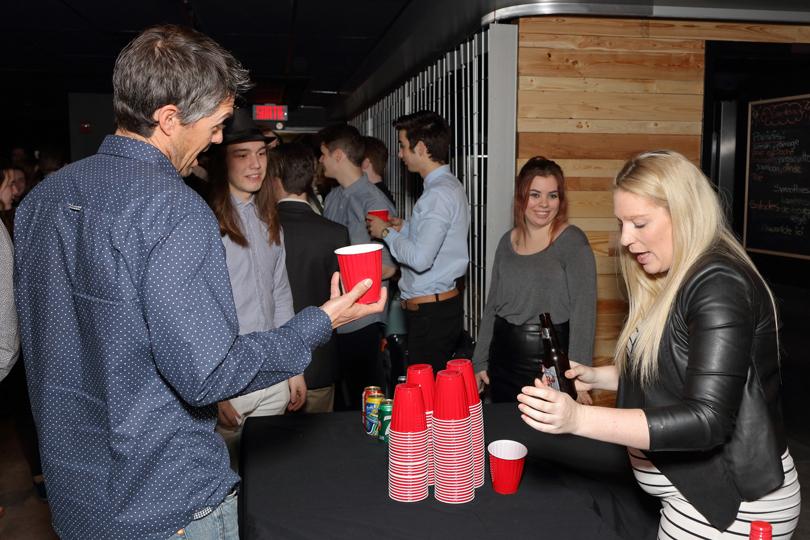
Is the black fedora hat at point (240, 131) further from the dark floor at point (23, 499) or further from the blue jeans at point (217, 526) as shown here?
the dark floor at point (23, 499)

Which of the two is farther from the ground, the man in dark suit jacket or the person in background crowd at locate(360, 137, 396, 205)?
the person in background crowd at locate(360, 137, 396, 205)

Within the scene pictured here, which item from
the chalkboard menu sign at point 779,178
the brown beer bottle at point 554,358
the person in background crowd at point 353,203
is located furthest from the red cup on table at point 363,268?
the chalkboard menu sign at point 779,178

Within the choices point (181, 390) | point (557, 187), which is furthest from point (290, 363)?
point (557, 187)

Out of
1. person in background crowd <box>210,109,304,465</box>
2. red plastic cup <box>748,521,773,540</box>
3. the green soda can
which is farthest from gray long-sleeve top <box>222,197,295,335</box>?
red plastic cup <box>748,521,773,540</box>

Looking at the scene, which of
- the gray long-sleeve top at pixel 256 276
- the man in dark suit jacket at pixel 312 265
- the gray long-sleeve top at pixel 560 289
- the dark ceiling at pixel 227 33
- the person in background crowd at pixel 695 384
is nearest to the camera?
the person in background crowd at pixel 695 384

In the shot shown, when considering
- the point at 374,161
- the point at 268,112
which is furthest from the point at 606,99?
the point at 268,112

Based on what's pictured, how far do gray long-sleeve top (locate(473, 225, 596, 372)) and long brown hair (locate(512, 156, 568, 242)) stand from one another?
7 cm

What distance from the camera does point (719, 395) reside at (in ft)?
4.34

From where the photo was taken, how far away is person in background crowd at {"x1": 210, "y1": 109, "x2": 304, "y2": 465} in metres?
2.40

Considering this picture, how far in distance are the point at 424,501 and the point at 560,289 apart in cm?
156

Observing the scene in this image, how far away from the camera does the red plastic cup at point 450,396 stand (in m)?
1.52

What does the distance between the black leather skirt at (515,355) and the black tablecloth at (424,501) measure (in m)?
0.88

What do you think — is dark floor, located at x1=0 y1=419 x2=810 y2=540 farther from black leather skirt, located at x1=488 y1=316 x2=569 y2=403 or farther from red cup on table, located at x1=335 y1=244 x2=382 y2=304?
red cup on table, located at x1=335 y1=244 x2=382 y2=304

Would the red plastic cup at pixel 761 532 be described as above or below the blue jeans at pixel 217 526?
above
